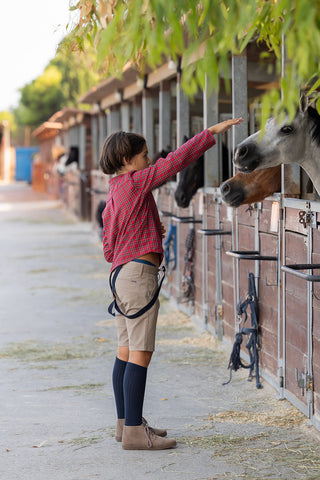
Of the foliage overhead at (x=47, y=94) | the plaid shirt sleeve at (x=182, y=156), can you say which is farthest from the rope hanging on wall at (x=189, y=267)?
the foliage overhead at (x=47, y=94)

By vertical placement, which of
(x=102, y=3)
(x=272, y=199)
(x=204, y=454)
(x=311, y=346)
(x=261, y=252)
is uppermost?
(x=102, y=3)

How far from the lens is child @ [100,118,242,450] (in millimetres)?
3359

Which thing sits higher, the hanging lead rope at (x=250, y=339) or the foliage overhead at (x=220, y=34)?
the foliage overhead at (x=220, y=34)

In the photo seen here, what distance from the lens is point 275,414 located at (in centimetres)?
396

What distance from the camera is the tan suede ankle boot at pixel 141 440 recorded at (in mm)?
3422

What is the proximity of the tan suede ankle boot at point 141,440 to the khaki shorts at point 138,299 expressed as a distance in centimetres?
37

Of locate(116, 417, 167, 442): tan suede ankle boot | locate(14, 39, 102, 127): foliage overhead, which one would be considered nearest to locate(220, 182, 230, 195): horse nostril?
locate(116, 417, 167, 442): tan suede ankle boot

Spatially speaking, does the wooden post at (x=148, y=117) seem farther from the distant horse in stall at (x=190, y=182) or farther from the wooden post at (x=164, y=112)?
the distant horse in stall at (x=190, y=182)

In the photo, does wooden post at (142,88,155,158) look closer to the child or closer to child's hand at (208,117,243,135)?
the child

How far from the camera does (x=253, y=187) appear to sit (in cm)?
442

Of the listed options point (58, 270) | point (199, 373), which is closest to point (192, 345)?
point (199, 373)

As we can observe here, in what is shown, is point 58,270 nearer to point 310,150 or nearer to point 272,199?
point 272,199

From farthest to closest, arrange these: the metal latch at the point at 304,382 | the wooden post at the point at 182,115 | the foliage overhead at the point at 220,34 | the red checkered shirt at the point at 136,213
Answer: the wooden post at the point at 182,115
the metal latch at the point at 304,382
the red checkered shirt at the point at 136,213
the foliage overhead at the point at 220,34

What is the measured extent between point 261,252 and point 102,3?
2123 millimetres
